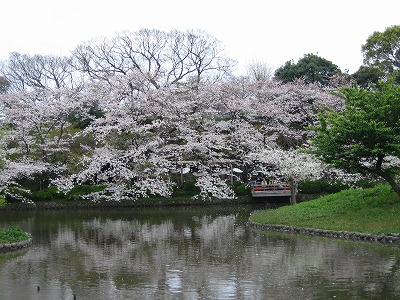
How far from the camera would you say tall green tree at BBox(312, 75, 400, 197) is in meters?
18.6

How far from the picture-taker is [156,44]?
146 feet

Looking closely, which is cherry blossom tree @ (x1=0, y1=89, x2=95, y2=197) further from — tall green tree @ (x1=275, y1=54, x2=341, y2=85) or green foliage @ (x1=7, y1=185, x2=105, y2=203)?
tall green tree @ (x1=275, y1=54, x2=341, y2=85)

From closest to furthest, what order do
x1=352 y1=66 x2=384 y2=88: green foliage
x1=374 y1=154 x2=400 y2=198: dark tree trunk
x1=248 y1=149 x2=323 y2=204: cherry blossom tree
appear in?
→ x1=374 y1=154 x2=400 y2=198: dark tree trunk → x1=248 y1=149 x2=323 y2=204: cherry blossom tree → x1=352 y1=66 x2=384 y2=88: green foliage

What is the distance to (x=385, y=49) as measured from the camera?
1730 inches

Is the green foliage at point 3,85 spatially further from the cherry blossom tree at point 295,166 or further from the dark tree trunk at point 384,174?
the dark tree trunk at point 384,174

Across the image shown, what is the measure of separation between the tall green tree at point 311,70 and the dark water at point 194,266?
85.0ft

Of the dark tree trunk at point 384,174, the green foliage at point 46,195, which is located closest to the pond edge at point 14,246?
the dark tree trunk at point 384,174

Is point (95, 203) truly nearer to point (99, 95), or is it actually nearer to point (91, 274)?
point (99, 95)

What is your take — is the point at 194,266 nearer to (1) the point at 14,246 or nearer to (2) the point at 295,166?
(1) the point at 14,246

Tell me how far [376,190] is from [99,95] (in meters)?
23.4

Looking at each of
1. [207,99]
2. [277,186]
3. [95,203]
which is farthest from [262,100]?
[95,203]

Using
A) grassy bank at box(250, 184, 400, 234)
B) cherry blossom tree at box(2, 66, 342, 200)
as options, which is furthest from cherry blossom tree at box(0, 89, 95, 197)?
grassy bank at box(250, 184, 400, 234)

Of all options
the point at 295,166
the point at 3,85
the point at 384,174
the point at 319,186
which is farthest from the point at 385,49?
the point at 3,85

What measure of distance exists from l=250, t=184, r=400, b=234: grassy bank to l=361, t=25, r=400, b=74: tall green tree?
2384 cm
